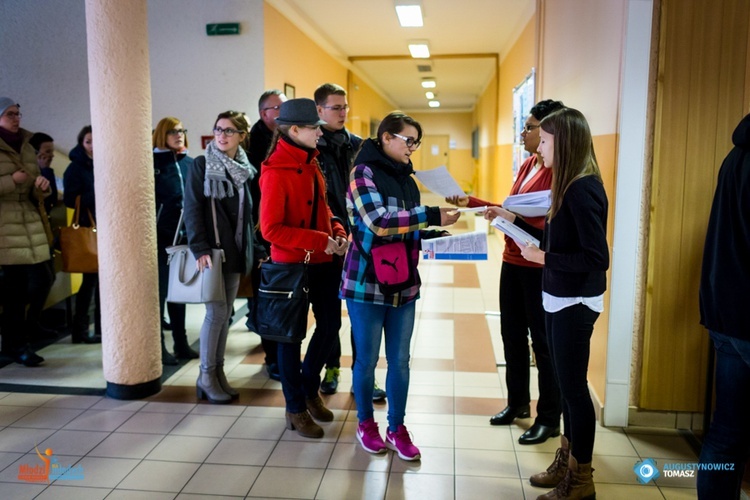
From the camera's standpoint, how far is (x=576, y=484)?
8.04 feet

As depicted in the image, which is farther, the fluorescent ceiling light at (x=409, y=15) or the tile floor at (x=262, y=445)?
the fluorescent ceiling light at (x=409, y=15)

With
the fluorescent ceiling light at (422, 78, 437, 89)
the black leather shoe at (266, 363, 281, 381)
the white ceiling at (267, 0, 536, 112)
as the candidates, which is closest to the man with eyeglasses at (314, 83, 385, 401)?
the black leather shoe at (266, 363, 281, 381)

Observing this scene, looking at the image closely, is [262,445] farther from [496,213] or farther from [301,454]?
[496,213]

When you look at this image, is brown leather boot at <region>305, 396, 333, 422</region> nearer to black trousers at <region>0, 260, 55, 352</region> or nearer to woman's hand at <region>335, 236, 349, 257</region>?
woman's hand at <region>335, 236, 349, 257</region>

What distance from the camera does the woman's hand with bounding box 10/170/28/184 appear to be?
4031 millimetres

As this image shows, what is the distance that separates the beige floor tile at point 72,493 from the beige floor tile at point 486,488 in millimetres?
1426

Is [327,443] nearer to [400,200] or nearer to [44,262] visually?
[400,200]

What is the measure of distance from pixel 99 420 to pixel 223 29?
437 centimetres

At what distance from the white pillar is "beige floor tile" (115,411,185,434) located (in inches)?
10.7

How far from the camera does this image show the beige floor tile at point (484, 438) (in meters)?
3.02

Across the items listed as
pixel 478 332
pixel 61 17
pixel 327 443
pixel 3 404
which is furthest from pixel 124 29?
pixel 61 17

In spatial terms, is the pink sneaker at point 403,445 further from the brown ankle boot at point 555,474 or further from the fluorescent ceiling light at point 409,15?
the fluorescent ceiling light at point 409,15
